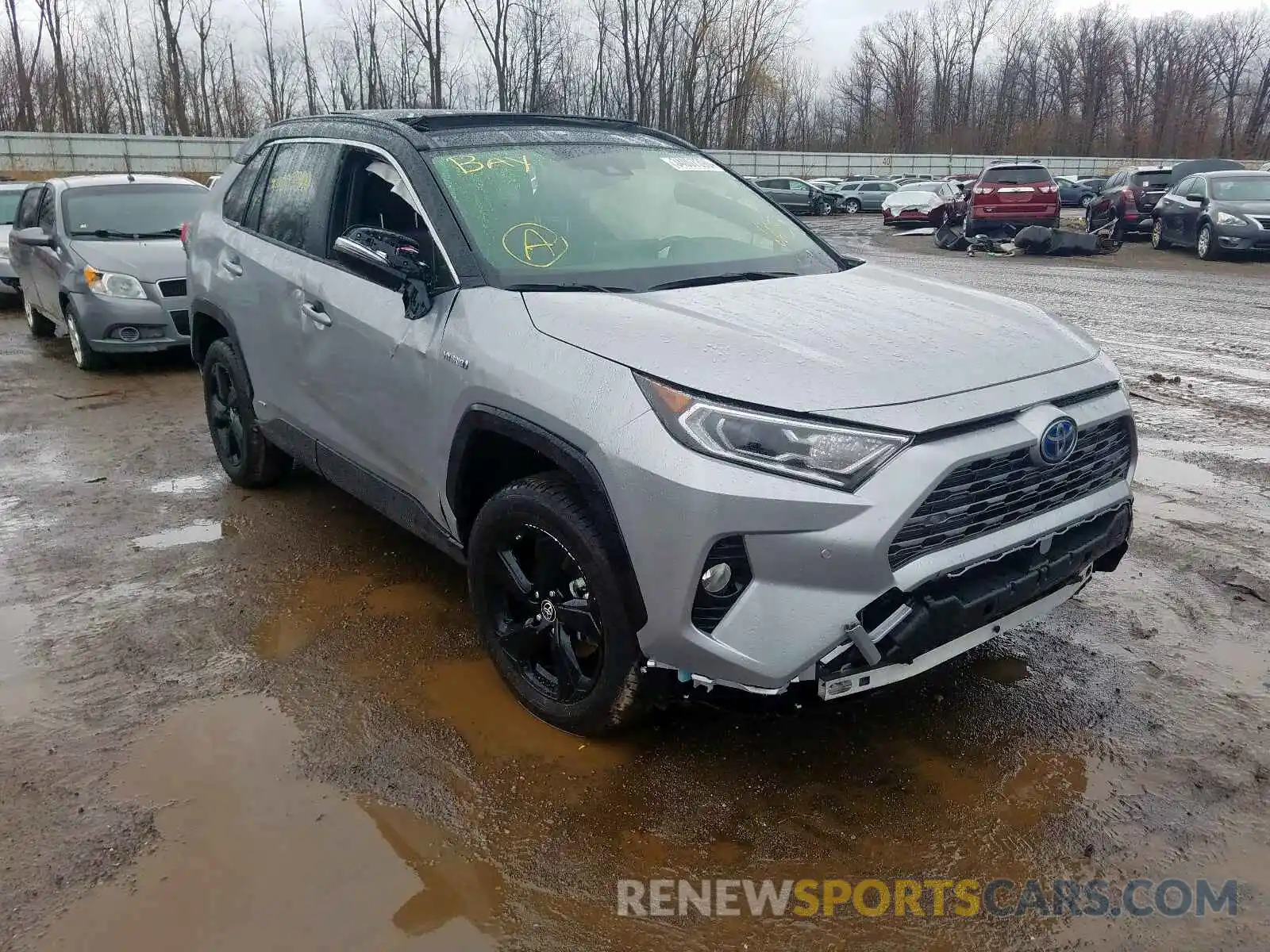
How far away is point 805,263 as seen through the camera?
367 cm

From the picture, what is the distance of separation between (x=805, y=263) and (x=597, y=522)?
1.58 meters

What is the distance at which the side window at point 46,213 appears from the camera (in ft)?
29.6

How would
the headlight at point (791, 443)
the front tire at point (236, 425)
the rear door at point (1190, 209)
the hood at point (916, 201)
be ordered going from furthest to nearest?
the hood at point (916, 201)
the rear door at point (1190, 209)
the front tire at point (236, 425)
the headlight at point (791, 443)

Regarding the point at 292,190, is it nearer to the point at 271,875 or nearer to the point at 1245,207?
the point at 271,875

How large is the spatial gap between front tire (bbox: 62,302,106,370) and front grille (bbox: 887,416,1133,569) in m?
7.99

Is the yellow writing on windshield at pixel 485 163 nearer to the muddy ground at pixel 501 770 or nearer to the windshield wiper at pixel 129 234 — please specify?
the muddy ground at pixel 501 770

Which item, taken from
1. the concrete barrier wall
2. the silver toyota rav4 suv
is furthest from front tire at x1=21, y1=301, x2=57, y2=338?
the concrete barrier wall

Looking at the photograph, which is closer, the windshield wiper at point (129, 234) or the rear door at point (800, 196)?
the windshield wiper at point (129, 234)

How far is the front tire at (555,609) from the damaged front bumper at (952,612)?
0.58 m

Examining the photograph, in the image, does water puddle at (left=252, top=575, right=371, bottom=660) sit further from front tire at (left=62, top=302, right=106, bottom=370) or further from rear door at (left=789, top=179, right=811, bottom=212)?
rear door at (left=789, top=179, right=811, bottom=212)

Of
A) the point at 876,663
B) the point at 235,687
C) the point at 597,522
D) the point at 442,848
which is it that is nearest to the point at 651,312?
the point at 597,522

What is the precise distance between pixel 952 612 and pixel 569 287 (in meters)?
1.52

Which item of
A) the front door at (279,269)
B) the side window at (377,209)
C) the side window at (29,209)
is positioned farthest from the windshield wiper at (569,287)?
the side window at (29,209)

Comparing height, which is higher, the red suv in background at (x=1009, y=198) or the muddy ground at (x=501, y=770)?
the red suv in background at (x=1009, y=198)
